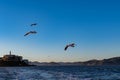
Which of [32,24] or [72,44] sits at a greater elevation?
[32,24]

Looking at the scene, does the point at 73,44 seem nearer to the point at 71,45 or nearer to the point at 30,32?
the point at 71,45

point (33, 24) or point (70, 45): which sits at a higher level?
point (33, 24)

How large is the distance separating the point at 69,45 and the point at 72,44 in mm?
349

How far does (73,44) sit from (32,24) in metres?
5.10

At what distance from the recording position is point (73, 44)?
36.1m

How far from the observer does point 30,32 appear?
37781mm

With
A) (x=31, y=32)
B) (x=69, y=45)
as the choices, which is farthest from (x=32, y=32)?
(x=69, y=45)

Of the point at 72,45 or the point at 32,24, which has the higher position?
the point at 32,24

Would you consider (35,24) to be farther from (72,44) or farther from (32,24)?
(72,44)

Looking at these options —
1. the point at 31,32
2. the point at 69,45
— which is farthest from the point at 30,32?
the point at 69,45

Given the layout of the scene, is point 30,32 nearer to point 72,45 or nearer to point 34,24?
point 34,24

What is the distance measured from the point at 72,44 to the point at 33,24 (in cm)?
490

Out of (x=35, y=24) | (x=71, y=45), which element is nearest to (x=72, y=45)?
(x=71, y=45)

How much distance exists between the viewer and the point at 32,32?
37.1 meters
